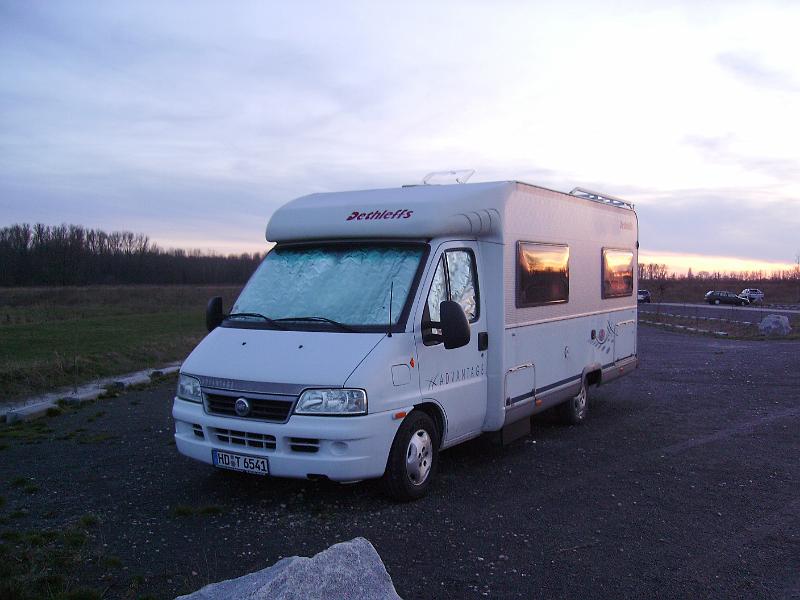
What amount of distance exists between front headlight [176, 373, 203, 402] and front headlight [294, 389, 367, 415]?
111cm

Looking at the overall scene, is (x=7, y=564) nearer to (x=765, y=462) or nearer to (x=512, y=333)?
(x=512, y=333)

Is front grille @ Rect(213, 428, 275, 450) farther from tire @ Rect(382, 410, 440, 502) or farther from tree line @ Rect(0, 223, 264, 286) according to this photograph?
tree line @ Rect(0, 223, 264, 286)

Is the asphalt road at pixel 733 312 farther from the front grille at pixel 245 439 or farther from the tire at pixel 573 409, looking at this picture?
the front grille at pixel 245 439

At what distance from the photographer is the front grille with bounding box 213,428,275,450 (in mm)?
6074

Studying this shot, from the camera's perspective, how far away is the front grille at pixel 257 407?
6023 mm

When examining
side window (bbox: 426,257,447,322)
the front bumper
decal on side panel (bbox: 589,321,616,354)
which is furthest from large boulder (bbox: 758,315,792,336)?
the front bumper

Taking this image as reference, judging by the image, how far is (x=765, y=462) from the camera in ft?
26.8

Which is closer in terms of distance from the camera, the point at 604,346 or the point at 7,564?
the point at 7,564

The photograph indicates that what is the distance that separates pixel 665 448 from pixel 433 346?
380cm

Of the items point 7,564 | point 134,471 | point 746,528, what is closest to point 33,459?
point 134,471

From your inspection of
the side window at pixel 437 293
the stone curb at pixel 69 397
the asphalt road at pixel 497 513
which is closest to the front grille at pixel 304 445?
the asphalt road at pixel 497 513

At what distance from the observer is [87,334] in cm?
2731

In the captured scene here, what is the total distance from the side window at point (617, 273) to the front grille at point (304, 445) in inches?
237

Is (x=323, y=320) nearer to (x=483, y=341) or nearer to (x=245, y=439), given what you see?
(x=245, y=439)
